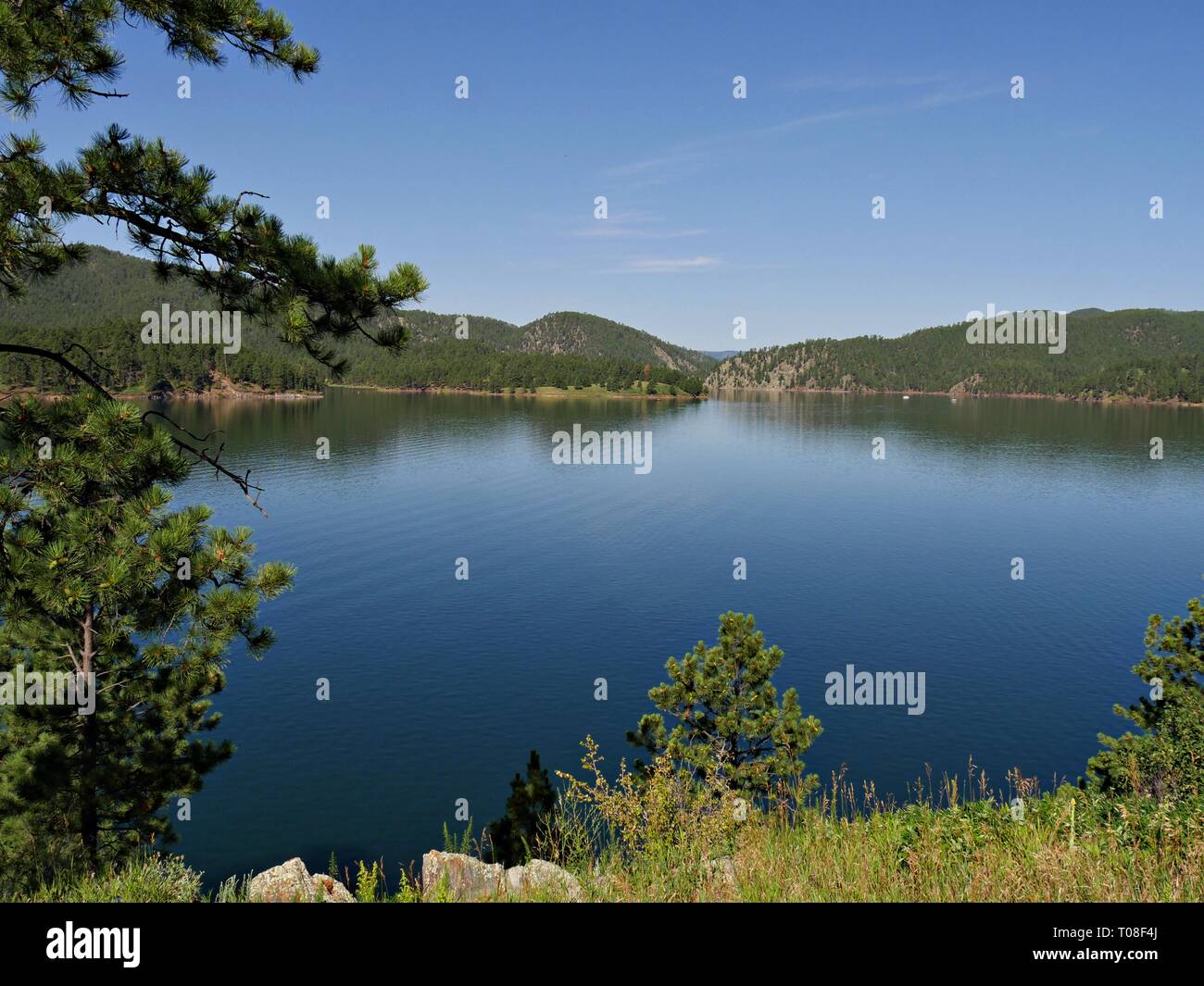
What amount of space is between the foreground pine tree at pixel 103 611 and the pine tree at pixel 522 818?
25.9 feet

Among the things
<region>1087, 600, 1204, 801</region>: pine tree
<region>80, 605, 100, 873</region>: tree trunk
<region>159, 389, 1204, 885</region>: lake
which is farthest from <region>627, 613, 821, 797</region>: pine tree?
<region>80, 605, 100, 873</region>: tree trunk

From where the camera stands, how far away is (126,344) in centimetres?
18688

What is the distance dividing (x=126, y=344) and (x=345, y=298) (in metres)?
214

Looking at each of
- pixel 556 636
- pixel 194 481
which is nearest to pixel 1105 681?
pixel 556 636

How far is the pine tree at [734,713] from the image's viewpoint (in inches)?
895

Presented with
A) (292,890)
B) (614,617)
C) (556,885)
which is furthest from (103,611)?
(614,617)

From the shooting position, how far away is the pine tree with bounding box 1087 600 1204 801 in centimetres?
1423

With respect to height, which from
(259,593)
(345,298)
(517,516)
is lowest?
(517,516)

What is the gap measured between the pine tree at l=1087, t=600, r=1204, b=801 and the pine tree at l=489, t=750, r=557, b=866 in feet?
44.3

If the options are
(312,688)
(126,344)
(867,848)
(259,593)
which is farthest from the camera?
(126,344)

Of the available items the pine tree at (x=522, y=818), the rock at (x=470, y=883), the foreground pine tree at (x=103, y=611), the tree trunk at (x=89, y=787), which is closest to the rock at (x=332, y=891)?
the rock at (x=470, y=883)

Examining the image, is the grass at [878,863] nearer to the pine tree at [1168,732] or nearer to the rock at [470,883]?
the rock at [470,883]

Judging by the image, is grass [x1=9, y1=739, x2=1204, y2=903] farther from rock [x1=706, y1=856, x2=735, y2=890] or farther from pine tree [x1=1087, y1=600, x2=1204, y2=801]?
→ pine tree [x1=1087, y1=600, x2=1204, y2=801]
